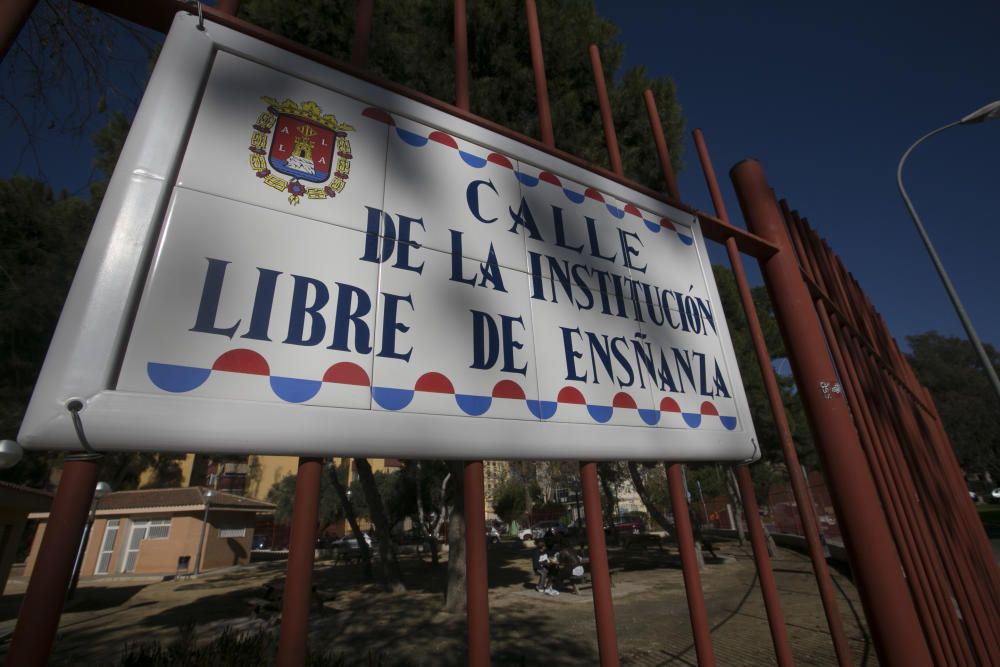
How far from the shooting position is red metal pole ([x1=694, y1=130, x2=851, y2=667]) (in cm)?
149

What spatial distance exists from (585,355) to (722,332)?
776 mm

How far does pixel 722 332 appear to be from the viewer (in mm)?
1875

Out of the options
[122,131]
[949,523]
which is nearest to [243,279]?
[949,523]

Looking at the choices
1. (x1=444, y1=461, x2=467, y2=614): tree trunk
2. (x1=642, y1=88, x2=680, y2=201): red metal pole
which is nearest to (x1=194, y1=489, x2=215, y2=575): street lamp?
(x1=444, y1=461, x2=467, y2=614): tree trunk

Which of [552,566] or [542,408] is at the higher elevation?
[542,408]

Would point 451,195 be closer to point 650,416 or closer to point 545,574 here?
point 650,416

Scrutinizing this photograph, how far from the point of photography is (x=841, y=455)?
1.87 meters

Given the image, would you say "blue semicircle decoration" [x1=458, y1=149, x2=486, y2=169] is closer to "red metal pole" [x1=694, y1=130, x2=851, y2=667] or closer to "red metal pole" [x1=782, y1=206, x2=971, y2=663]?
"red metal pole" [x1=694, y1=130, x2=851, y2=667]

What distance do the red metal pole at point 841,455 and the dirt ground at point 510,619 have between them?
181 inches

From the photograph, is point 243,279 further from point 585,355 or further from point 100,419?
point 585,355

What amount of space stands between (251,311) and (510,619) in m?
9.04

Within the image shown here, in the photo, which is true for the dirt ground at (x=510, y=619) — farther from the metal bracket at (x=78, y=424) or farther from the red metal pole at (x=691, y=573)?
the red metal pole at (x=691, y=573)

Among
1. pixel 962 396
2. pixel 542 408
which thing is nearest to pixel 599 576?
pixel 542 408

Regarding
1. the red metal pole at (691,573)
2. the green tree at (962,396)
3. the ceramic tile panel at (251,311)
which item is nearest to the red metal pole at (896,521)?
the red metal pole at (691,573)
